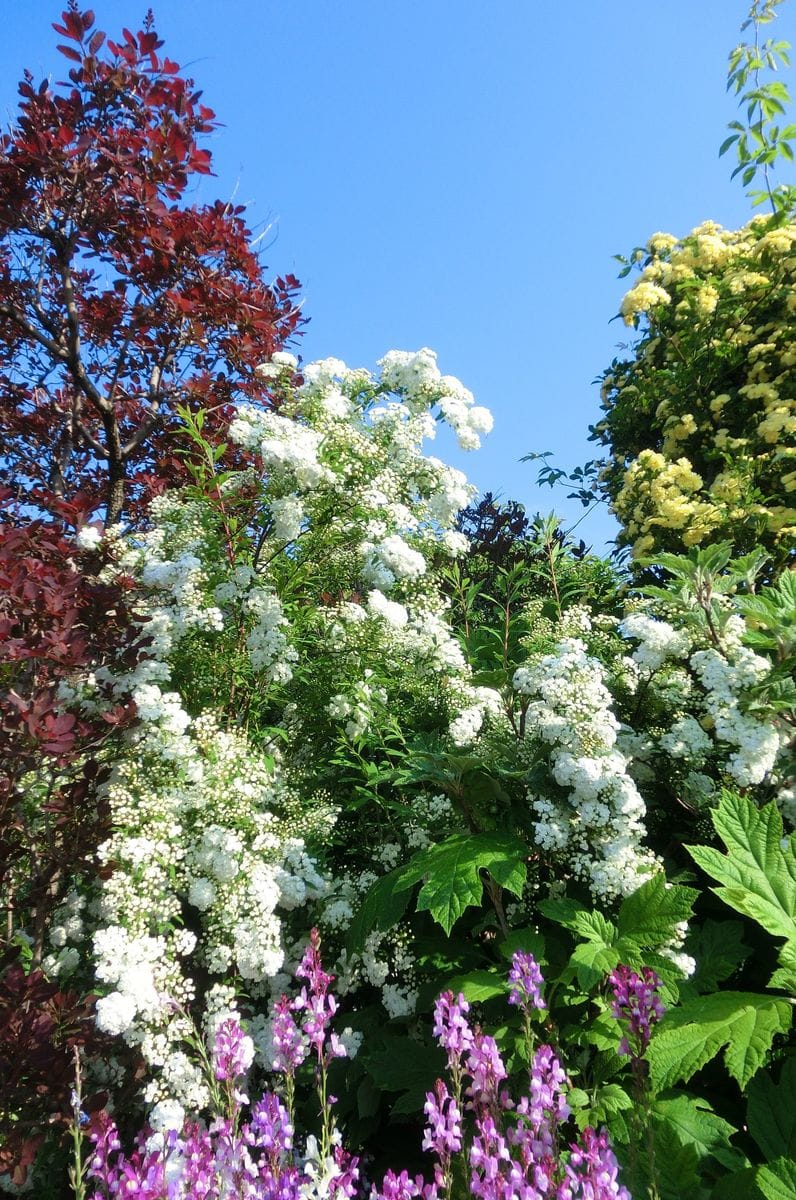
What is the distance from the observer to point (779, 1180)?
168 cm

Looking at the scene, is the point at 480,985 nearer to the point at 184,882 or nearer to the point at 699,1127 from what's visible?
the point at 699,1127

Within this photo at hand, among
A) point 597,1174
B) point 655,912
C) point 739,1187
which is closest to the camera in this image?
point 597,1174

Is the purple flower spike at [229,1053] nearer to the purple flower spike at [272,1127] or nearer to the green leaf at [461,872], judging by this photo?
the purple flower spike at [272,1127]

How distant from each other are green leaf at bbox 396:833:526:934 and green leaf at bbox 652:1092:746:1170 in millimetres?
652

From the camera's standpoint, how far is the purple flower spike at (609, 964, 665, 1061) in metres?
1.50

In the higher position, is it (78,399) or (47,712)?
(78,399)

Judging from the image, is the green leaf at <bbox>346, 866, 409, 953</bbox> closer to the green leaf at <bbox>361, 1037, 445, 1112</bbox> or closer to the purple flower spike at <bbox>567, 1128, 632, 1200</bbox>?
the green leaf at <bbox>361, 1037, 445, 1112</bbox>

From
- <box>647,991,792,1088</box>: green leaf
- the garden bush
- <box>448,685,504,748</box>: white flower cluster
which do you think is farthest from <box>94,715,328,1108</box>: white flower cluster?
<box>647,991,792,1088</box>: green leaf

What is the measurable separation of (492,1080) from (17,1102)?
1.64m

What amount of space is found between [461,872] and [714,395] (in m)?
4.65

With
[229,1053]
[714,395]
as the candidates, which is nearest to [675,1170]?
[229,1053]

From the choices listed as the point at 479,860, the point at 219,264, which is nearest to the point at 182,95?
the point at 219,264

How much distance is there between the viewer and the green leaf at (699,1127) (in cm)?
199

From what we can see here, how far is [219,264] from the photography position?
→ 516 centimetres
